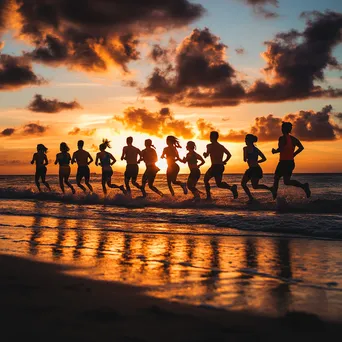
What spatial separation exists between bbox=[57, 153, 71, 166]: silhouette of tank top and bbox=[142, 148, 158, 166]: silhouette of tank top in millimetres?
3747

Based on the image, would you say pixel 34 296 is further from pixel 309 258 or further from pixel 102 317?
pixel 309 258

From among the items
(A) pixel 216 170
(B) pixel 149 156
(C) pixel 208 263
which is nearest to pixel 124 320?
(C) pixel 208 263

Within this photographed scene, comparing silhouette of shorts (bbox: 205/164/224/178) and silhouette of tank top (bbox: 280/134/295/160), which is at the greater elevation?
silhouette of tank top (bbox: 280/134/295/160)

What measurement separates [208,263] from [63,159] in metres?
14.1

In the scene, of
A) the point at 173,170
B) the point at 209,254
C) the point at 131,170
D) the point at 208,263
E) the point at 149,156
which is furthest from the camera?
the point at 131,170

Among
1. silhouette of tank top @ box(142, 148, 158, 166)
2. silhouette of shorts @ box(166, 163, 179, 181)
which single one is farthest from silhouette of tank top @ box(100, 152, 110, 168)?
silhouette of shorts @ box(166, 163, 179, 181)

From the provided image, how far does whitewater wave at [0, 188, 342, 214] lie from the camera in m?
11.9

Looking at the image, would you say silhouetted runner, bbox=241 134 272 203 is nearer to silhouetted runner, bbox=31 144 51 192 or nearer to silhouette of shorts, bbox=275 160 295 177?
silhouette of shorts, bbox=275 160 295 177

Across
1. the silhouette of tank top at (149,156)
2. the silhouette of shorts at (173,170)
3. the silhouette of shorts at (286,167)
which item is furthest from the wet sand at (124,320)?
the silhouette of tank top at (149,156)

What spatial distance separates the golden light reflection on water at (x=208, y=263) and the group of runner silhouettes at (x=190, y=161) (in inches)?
232

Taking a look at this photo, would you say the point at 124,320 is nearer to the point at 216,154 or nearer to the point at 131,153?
the point at 216,154

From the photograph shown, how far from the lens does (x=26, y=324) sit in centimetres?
256

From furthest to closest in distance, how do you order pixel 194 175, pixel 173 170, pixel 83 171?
pixel 83 171, pixel 173 170, pixel 194 175

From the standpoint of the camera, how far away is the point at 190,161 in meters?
15.1
